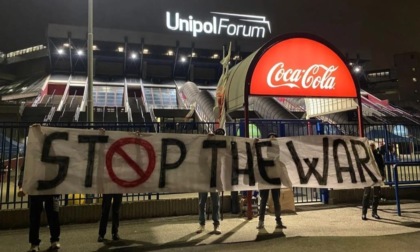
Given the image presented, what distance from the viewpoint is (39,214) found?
19.2 ft

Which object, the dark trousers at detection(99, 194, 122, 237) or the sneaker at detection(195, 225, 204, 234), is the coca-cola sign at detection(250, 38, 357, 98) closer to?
the sneaker at detection(195, 225, 204, 234)

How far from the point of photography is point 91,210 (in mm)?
8156

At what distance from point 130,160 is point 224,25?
4949 cm

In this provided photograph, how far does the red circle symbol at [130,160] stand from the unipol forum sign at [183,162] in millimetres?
18

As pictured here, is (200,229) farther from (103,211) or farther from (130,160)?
(130,160)

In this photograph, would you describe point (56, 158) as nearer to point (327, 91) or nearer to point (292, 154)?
point (292, 154)

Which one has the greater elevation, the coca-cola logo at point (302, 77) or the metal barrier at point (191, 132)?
the coca-cola logo at point (302, 77)

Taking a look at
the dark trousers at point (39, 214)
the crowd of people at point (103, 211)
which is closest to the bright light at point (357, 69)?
the crowd of people at point (103, 211)

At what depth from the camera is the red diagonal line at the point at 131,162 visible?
6.35m

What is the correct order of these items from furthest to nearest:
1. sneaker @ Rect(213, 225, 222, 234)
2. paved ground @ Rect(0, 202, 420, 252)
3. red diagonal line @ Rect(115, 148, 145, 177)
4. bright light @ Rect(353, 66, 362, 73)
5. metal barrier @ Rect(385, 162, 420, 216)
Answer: bright light @ Rect(353, 66, 362, 73), metal barrier @ Rect(385, 162, 420, 216), sneaker @ Rect(213, 225, 222, 234), red diagonal line @ Rect(115, 148, 145, 177), paved ground @ Rect(0, 202, 420, 252)

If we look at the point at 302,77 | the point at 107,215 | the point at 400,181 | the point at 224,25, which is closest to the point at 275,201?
the point at 107,215

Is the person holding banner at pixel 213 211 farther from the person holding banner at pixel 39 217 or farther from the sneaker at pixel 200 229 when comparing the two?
the person holding banner at pixel 39 217

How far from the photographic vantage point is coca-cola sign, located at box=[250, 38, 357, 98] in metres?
8.80

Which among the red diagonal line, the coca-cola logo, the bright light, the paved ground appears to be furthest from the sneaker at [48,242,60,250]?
the bright light
